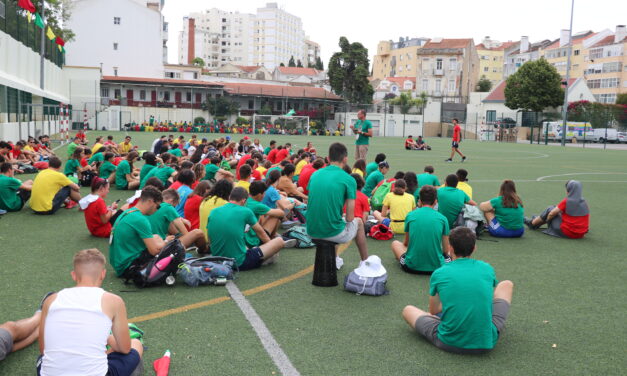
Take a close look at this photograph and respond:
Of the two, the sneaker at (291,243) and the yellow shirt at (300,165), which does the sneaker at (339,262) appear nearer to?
the sneaker at (291,243)

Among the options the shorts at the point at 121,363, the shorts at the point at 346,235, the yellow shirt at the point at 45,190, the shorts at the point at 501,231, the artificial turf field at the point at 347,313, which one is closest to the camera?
the shorts at the point at 121,363

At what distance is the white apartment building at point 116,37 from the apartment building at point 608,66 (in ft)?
236

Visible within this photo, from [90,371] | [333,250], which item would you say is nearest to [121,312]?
[90,371]

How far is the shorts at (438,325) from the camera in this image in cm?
505

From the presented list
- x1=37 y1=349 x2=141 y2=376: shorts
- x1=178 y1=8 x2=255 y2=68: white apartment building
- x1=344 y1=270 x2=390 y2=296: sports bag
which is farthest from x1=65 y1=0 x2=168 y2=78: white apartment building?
x1=178 y1=8 x2=255 y2=68: white apartment building

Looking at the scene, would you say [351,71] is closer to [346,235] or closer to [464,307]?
[346,235]

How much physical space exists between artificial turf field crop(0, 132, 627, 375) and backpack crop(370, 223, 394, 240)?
0.41 meters

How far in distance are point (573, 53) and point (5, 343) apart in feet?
355

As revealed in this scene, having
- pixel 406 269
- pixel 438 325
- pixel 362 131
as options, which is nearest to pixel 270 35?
pixel 362 131

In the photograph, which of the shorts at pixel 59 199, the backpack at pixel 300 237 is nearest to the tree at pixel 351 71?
the shorts at pixel 59 199

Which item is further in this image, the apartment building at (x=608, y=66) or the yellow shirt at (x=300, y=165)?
the apartment building at (x=608, y=66)

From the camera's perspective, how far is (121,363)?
4051 millimetres

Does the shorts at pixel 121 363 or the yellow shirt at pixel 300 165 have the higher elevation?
the yellow shirt at pixel 300 165

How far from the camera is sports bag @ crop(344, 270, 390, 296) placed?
22.0ft
